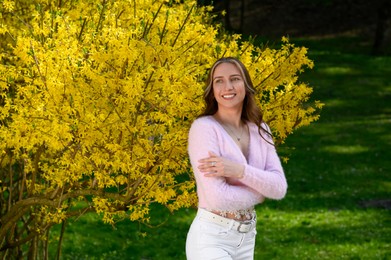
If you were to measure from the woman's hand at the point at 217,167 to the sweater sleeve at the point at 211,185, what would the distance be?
37 millimetres

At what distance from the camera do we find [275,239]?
14000 millimetres

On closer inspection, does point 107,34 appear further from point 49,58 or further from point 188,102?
point 188,102

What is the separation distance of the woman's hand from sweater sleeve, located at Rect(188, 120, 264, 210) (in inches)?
1.5

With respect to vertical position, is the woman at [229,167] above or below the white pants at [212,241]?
above

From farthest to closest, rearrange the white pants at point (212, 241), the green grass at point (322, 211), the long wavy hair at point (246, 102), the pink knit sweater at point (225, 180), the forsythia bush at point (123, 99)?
the green grass at point (322, 211) < the forsythia bush at point (123, 99) < the long wavy hair at point (246, 102) < the pink knit sweater at point (225, 180) < the white pants at point (212, 241)

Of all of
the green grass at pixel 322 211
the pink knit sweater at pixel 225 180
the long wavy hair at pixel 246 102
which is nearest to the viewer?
the pink knit sweater at pixel 225 180

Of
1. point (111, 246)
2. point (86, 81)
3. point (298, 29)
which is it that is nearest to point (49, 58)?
point (86, 81)

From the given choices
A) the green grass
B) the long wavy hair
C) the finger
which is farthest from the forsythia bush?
the green grass

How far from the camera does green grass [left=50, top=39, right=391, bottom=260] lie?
521 inches

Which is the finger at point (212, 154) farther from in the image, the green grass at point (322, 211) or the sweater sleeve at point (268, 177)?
the green grass at point (322, 211)

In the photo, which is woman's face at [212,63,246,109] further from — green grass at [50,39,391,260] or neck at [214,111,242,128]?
green grass at [50,39,391,260]

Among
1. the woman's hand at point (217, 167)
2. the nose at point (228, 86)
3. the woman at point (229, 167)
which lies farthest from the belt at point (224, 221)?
the nose at point (228, 86)

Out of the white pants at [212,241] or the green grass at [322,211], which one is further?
the green grass at [322,211]

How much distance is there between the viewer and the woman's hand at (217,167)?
15.1 ft
